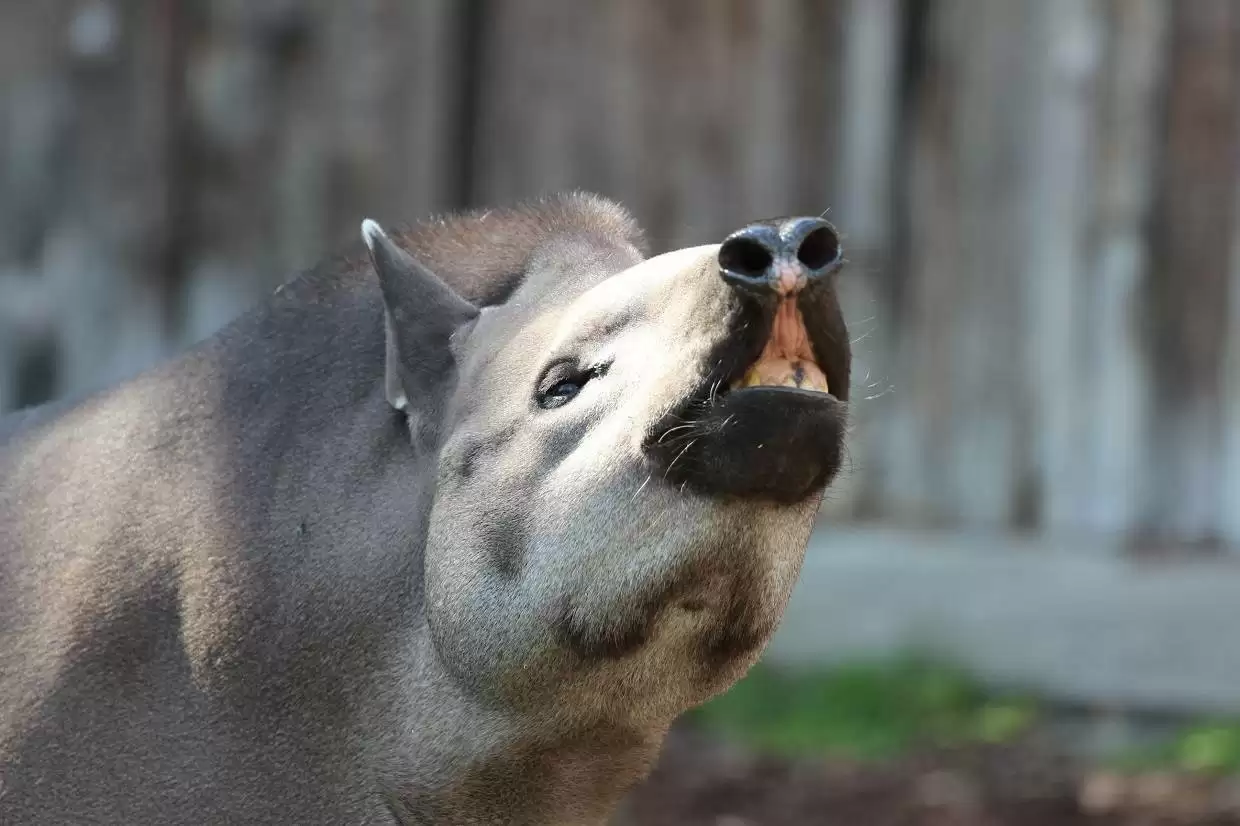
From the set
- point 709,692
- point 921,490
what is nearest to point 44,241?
point 921,490

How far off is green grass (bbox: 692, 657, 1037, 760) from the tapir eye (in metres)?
3.39

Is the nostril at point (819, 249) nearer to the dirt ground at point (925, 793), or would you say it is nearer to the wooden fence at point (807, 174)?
the dirt ground at point (925, 793)

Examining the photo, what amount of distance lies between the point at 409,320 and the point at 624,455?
59cm

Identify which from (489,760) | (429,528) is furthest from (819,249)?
(489,760)

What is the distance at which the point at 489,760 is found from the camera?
109 inches

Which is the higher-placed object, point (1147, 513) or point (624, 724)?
point (624, 724)

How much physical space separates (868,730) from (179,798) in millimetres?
3446

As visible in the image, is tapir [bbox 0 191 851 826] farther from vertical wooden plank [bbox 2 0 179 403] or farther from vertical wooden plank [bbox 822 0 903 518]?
vertical wooden plank [bbox 2 0 179 403]

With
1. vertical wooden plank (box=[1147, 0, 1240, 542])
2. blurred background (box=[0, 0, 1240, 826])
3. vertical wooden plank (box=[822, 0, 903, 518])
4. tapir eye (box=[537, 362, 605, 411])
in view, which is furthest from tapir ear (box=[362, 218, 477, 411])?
vertical wooden plank (box=[1147, 0, 1240, 542])

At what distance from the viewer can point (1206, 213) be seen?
19.3ft

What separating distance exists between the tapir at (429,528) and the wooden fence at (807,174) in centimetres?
309

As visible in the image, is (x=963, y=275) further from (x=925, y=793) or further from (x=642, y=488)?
(x=642, y=488)

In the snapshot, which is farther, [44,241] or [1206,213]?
[44,241]

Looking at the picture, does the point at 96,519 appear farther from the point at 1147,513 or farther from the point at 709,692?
the point at 1147,513
